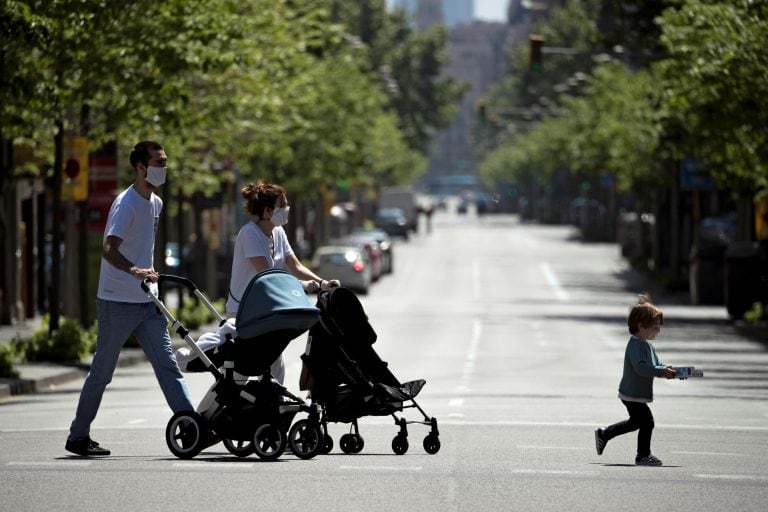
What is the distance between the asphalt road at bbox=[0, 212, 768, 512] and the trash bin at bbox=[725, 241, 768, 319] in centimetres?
366

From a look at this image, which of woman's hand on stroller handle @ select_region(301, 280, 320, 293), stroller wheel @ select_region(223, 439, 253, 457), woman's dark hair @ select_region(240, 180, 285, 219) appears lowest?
stroller wheel @ select_region(223, 439, 253, 457)

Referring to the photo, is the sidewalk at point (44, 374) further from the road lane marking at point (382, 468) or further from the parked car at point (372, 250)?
the parked car at point (372, 250)

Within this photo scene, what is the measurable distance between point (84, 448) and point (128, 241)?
4.46 feet

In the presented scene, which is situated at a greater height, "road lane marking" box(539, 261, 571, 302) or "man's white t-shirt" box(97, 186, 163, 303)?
"man's white t-shirt" box(97, 186, 163, 303)

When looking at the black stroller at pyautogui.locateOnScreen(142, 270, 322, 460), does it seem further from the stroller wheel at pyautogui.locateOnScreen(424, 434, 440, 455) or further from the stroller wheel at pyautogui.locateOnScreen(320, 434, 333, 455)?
the stroller wheel at pyautogui.locateOnScreen(424, 434, 440, 455)

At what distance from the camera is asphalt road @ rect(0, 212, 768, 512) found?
10.8 metres

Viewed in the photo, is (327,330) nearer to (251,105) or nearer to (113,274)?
(113,274)

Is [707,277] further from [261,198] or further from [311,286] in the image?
[261,198]

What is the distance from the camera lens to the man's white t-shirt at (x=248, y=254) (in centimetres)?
1316

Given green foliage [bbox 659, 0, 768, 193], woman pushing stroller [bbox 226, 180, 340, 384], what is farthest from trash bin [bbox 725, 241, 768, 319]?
woman pushing stroller [bbox 226, 180, 340, 384]

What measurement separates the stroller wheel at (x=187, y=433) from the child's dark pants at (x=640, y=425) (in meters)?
2.61

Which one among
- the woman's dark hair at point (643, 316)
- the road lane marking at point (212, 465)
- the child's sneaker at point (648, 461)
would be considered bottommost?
the child's sneaker at point (648, 461)

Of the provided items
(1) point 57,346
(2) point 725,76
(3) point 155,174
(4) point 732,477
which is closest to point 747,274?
(2) point 725,76

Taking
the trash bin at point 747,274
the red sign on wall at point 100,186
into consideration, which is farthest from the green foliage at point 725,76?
the red sign on wall at point 100,186
